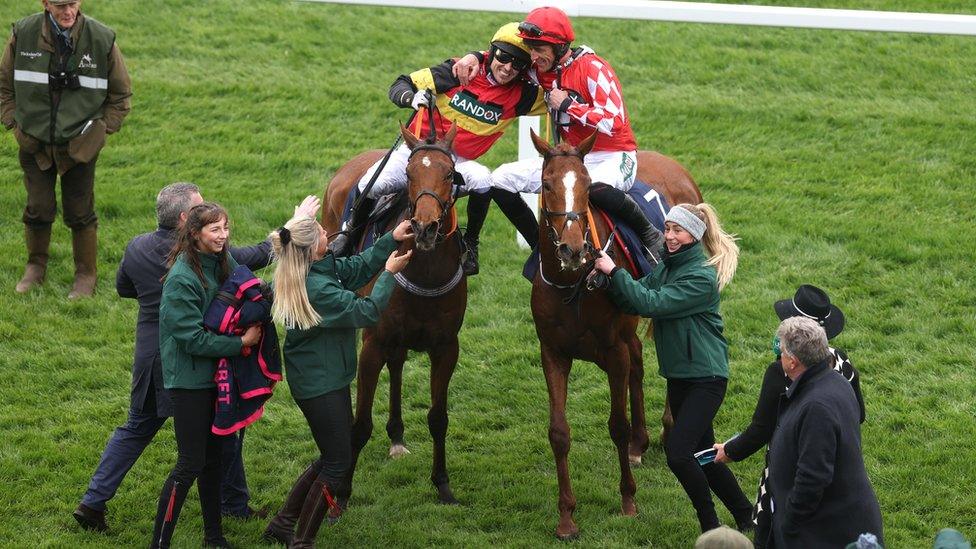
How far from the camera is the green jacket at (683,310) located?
243 inches

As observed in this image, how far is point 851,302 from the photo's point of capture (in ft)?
31.3

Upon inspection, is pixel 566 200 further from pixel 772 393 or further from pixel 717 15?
pixel 717 15

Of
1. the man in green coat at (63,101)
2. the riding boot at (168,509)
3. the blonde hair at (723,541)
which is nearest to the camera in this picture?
the blonde hair at (723,541)

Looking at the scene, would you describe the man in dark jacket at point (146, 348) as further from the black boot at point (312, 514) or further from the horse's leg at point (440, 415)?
the horse's leg at point (440, 415)

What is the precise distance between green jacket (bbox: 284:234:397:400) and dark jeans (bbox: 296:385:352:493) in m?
0.05

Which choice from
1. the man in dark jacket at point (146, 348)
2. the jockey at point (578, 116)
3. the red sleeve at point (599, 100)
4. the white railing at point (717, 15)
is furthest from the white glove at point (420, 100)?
the white railing at point (717, 15)

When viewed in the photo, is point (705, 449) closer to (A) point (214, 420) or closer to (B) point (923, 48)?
(A) point (214, 420)

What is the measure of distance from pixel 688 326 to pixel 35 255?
565 cm

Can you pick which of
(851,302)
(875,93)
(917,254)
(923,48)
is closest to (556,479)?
(851,302)

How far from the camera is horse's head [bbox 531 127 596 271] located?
240 inches

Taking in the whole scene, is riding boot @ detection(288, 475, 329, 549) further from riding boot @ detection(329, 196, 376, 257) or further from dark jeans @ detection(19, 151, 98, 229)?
dark jeans @ detection(19, 151, 98, 229)

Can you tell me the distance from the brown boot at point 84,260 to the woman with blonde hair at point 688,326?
4849 millimetres

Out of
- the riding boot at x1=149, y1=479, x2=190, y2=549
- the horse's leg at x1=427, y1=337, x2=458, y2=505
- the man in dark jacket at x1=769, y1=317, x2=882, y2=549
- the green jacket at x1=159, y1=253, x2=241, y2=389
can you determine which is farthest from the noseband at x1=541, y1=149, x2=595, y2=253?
the riding boot at x1=149, y1=479, x2=190, y2=549

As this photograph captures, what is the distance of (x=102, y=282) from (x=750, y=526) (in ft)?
18.2
